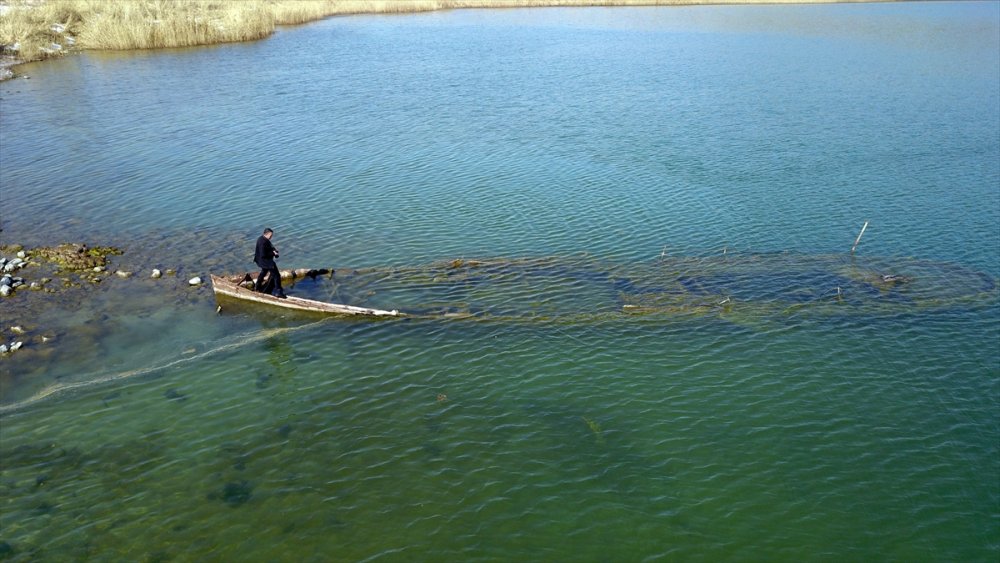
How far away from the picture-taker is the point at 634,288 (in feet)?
82.9

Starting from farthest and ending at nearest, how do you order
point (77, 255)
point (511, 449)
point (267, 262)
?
point (77, 255)
point (267, 262)
point (511, 449)

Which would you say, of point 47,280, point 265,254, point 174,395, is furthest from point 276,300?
point 47,280

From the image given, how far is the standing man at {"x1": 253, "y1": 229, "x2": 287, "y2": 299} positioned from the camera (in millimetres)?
22875

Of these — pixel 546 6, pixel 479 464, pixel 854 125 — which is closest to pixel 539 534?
pixel 479 464

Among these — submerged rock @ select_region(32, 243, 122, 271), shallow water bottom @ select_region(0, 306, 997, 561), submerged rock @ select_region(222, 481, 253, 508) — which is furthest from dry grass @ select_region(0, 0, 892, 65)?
submerged rock @ select_region(222, 481, 253, 508)

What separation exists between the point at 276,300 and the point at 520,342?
826cm

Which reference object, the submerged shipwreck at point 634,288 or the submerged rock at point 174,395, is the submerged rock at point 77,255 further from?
the submerged rock at point 174,395

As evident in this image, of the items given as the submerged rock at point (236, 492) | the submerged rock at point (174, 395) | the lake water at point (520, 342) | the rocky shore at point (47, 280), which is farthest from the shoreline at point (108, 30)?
the submerged rock at point (236, 492)

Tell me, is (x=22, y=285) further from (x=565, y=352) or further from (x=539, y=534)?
(x=539, y=534)

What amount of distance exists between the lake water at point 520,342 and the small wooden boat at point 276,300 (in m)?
0.51

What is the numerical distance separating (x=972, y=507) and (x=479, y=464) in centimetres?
1148

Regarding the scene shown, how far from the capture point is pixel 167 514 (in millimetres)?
15422

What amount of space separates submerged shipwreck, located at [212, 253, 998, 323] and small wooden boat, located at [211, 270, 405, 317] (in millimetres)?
37

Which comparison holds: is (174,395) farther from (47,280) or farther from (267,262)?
(47,280)
